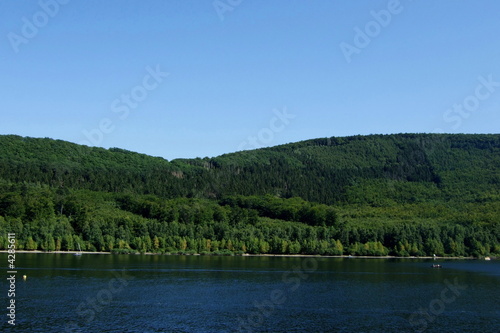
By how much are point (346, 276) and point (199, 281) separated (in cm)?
3242

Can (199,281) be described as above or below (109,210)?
below

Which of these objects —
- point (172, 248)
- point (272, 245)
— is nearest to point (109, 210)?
point (172, 248)

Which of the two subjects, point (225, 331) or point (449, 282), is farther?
point (449, 282)

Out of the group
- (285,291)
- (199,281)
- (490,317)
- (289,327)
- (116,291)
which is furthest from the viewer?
(199,281)

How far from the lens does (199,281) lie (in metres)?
98.0

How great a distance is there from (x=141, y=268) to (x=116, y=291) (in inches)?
1373

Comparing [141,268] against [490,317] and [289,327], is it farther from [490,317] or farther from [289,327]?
[490,317]

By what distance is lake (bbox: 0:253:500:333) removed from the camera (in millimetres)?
62031

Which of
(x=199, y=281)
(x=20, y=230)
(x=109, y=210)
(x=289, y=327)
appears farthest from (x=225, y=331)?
(x=109, y=210)

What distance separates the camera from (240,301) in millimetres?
77938

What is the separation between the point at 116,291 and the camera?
271 ft

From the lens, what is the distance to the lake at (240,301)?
62031mm

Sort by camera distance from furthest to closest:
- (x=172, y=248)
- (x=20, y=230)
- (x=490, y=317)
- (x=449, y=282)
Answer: (x=172, y=248)
(x=20, y=230)
(x=449, y=282)
(x=490, y=317)

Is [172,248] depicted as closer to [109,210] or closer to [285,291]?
[109,210]
